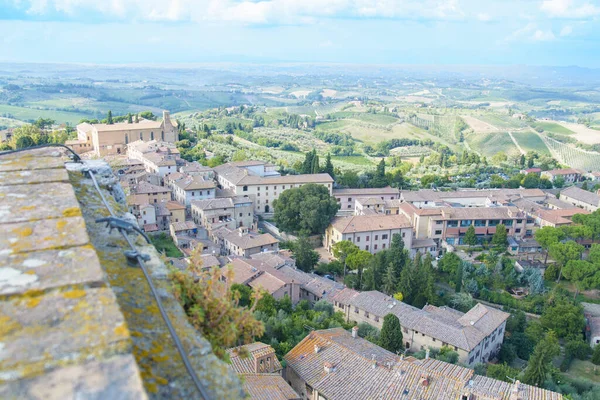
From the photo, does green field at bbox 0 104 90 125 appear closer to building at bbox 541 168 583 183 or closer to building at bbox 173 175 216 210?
A: building at bbox 173 175 216 210

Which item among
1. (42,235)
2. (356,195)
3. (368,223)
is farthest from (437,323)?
(42,235)

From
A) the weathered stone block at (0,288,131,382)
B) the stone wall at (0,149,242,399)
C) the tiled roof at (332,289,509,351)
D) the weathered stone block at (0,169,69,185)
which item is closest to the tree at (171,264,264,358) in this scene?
the stone wall at (0,149,242,399)

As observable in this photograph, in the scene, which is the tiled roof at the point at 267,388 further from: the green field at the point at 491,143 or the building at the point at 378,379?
the green field at the point at 491,143

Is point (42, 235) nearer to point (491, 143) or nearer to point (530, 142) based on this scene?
point (491, 143)

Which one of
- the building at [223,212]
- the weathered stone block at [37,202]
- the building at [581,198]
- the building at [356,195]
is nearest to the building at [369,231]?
the building at [223,212]

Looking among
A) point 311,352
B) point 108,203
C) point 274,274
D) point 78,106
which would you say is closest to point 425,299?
point 274,274

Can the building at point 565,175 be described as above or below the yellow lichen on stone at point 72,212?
below
